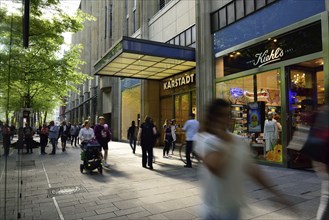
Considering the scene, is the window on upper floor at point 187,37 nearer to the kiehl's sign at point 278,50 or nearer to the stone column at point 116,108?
the kiehl's sign at point 278,50

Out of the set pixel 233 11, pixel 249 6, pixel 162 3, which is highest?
pixel 162 3

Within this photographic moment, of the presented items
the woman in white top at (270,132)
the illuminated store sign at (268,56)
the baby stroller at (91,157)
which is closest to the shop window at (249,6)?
the illuminated store sign at (268,56)

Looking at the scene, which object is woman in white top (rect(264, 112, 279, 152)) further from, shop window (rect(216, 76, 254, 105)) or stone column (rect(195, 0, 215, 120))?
stone column (rect(195, 0, 215, 120))

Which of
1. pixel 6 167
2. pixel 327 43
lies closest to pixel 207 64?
pixel 327 43

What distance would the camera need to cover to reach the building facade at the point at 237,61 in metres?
9.20

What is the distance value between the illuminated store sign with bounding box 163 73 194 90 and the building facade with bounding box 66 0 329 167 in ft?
0.21

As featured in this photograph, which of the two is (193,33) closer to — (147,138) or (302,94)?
(302,94)

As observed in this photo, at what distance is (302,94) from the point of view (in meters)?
9.69

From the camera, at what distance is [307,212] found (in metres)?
4.71

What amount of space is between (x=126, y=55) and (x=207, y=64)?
393cm

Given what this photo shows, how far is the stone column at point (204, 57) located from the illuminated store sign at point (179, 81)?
259 centimetres

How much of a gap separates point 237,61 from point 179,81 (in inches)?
247

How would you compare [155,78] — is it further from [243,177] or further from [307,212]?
[243,177]

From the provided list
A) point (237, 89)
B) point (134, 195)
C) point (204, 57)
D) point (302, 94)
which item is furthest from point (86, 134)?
point (302, 94)
